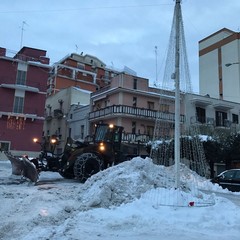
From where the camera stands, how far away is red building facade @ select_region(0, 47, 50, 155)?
39.8 meters

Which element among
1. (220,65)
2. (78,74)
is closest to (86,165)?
(78,74)

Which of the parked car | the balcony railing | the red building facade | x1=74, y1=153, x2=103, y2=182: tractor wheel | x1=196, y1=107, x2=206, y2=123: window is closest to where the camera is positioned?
x1=74, y1=153, x2=103, y2=182: tractor wheel

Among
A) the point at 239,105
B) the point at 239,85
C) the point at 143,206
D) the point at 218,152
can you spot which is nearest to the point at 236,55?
the point at 239,85

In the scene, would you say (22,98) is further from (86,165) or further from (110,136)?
(86,165)

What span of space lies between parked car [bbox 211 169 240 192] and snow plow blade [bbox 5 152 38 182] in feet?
31.6

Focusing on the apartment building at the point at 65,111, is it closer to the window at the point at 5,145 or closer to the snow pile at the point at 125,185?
the window at the point at 5,145

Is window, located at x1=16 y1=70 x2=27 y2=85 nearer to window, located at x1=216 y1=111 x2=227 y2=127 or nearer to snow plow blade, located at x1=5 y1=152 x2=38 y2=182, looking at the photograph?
window, located at x1=216 y1=111 x2=227 y2=127

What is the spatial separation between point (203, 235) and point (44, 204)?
15.8 ft

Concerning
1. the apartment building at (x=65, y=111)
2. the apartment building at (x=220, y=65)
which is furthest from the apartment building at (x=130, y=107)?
the apartment building at (x=220, y=65)

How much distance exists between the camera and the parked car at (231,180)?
55.4 feet

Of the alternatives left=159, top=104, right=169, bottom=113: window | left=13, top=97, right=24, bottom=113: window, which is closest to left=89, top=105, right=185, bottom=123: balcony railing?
left=13, top=97, right=24, bottom=113: window

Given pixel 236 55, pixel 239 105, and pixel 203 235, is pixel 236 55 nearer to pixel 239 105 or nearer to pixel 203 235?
pixel 239 105

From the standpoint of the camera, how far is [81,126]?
144ft

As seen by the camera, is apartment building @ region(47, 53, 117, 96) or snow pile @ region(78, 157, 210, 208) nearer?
snow pile @ region(78, 157, 210, 208)
